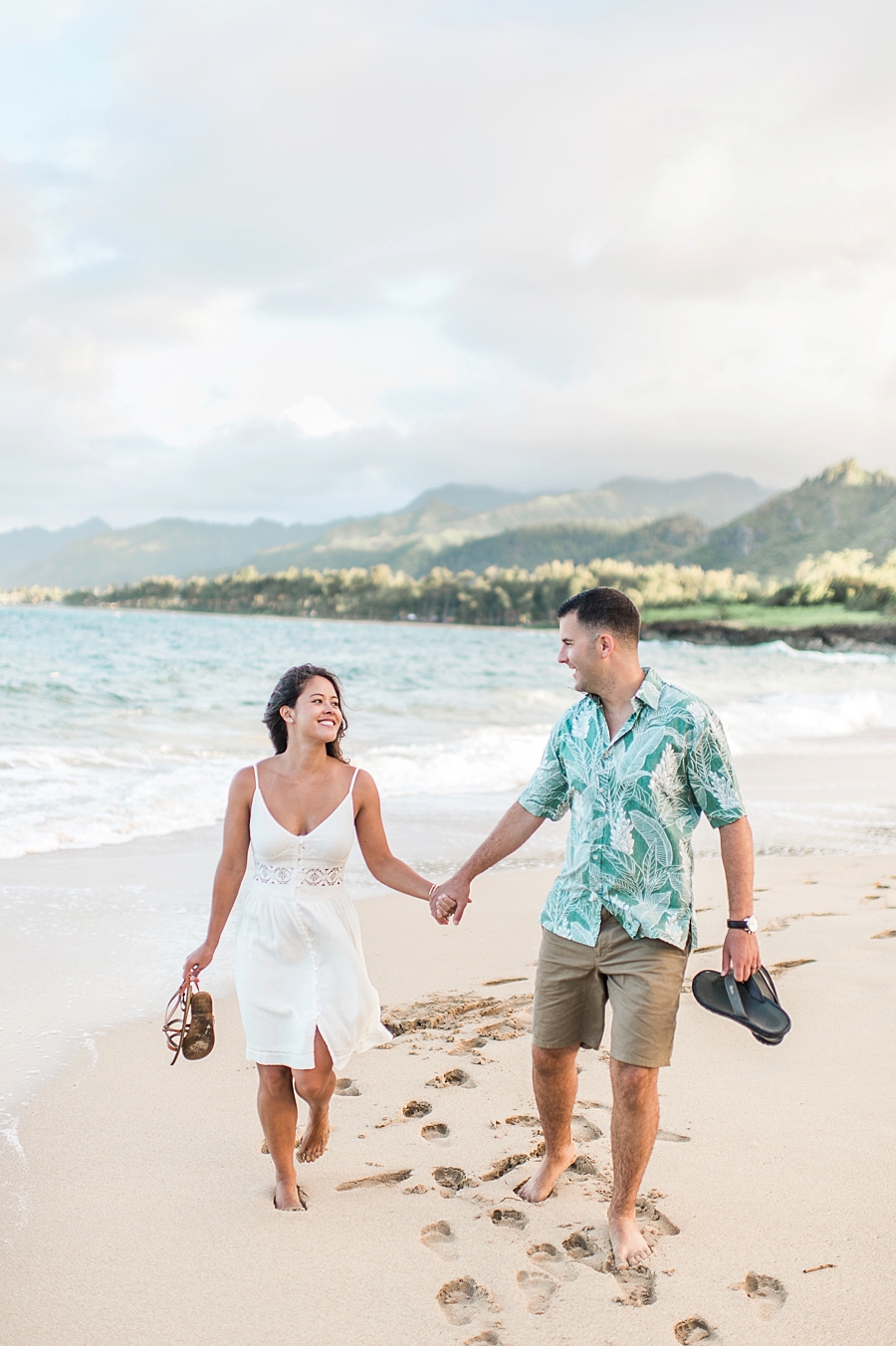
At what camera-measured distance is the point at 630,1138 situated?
114 inches

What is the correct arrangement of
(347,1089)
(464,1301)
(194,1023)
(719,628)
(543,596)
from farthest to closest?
(543,596), (719,628), (347,1089), (194,1023), (464,1301)

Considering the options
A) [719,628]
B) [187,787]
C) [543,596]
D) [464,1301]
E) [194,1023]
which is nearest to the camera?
[464,1301]

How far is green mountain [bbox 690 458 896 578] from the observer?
162000 millimetres

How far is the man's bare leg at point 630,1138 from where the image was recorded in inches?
113

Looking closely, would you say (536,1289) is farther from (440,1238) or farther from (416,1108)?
(416,1108)

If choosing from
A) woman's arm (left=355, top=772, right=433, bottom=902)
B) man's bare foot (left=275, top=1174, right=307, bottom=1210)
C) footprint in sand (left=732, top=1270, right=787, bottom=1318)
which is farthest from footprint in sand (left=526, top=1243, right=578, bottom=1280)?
woman's arm (left=355, top=772, right=433, bottom=902)

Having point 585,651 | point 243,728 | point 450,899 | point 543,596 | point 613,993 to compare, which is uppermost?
point 543,596

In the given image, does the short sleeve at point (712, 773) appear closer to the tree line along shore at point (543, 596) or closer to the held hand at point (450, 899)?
the held hand at point (450, 899)

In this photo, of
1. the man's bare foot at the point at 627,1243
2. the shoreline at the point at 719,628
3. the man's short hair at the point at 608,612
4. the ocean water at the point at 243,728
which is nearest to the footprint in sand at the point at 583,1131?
the man's bare foot at the point at 627,1243

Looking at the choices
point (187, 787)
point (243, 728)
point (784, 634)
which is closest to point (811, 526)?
point (784, 634)

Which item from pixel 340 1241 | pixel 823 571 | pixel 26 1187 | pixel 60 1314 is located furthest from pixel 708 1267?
pixel 823 571

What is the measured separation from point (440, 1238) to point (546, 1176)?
1.45ft

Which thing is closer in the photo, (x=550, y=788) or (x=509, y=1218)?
(x=509, y=1218)

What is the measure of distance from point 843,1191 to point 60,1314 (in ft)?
7.84
